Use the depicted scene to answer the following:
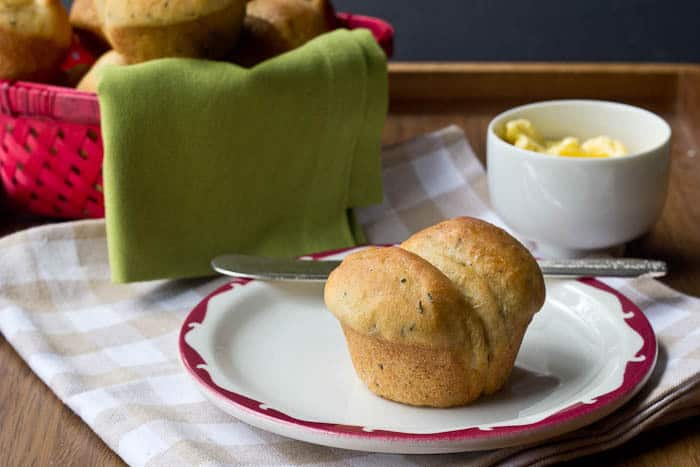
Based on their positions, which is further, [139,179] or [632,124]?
[632,124]

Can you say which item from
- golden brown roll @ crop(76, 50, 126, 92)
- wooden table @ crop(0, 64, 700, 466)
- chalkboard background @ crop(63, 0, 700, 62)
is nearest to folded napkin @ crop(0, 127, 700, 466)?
wooden table @ crop(0, 64, 700, 466)

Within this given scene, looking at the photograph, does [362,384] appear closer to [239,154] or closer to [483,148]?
[239,154]

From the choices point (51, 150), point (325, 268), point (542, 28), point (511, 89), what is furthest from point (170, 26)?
point (542, 28)

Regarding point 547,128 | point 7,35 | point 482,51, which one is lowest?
point 482,51

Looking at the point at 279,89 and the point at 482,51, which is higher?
the point at 279,89

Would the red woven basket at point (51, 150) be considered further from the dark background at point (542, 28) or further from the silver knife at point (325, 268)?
the dark background at point (542, 28)

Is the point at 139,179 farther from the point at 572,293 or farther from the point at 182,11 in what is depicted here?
the point at 572,293

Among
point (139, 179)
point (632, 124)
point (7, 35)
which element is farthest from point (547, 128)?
point (7, 35)

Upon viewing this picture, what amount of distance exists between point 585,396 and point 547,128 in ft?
1.71

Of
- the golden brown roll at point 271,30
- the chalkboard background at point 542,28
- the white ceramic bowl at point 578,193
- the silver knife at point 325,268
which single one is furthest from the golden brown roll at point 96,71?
the chalkboard background at point 542,28

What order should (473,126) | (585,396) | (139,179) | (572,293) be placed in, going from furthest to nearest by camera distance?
(473,126) < (139,179) < (572,293) < (585,396)

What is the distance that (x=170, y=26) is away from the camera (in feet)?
3.63

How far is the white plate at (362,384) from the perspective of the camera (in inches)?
28.7

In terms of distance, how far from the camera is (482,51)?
2420mm
